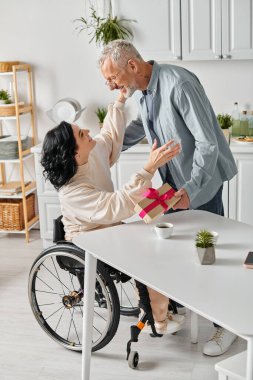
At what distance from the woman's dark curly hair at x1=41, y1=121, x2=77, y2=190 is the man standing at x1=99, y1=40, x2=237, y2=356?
32cm

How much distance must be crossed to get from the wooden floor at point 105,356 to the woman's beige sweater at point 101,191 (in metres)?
0.60

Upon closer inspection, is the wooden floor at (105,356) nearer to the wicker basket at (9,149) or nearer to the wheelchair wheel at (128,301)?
Result: the wheelchair wheel at (128,301)

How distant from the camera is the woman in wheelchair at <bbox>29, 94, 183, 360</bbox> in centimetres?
261

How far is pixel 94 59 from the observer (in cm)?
463

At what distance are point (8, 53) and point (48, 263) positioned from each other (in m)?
1.64

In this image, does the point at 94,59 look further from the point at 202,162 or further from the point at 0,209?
the point at 202,162

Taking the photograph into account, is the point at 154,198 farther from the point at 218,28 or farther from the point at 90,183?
the point at 218,28

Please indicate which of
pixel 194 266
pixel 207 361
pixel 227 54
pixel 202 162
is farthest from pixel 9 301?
pixel 227 54

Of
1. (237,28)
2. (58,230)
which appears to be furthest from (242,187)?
(58,230)

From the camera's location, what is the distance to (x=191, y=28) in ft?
13.6

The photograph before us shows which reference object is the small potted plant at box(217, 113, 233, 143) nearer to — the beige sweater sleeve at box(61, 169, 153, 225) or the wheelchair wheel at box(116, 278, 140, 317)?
the wheelchair wheel at box(116, 278, 140, 317)

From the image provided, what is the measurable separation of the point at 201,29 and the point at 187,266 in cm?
236

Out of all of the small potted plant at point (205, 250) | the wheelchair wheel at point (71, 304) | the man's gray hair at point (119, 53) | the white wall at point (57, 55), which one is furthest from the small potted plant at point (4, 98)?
the small potted plant at point (205, 250)

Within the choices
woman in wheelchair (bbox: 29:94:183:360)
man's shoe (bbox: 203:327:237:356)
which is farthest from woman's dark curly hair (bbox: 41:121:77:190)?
man's shoe (bbox: 203:327:237:356)
